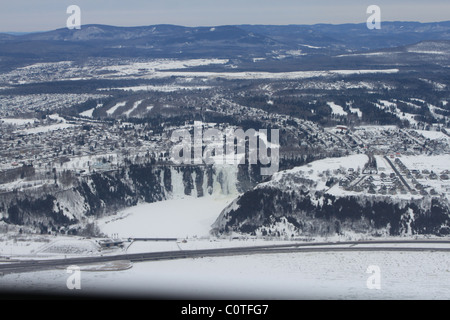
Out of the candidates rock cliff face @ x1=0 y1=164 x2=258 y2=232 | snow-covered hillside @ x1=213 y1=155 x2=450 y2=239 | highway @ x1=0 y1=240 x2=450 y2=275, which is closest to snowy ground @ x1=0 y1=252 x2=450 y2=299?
highway @ x1=0 y1=240 x2=450 y2=275

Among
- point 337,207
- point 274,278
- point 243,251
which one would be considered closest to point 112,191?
point 243,251

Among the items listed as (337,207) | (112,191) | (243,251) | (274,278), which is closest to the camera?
(274,278)

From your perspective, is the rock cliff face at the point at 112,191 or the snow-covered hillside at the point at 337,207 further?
the rock cliff face at the point at 112,191

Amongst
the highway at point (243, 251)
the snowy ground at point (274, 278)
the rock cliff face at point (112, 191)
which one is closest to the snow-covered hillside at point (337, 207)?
the highway at point (243, 251)

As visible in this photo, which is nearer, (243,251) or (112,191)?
(243,251)

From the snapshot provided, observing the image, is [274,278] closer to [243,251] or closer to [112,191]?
[243,251]

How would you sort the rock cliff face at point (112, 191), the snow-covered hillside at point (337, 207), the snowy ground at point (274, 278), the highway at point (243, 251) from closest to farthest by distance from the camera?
the snowy ground at point (274, 278), the highway at point (243, 251), the snow-covered hillside at point (337, 207), the rock cliff face at point (112, 191)

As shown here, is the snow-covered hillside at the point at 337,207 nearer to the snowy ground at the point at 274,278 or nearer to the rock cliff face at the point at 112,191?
the snowy ground at the point at 274,278
